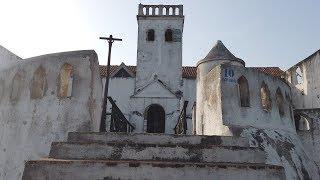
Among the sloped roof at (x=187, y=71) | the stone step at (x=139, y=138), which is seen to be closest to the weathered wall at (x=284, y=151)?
the stone step at (x=139, y=138)

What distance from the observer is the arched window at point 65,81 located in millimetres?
10141

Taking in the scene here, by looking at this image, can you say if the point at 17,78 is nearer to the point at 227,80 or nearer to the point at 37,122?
the point at 37,122

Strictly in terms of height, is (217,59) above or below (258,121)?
above

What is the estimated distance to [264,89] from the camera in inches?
471

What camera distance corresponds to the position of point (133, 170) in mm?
6988

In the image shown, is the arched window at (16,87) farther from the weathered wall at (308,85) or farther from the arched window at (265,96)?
the weathered wall at (308,85)

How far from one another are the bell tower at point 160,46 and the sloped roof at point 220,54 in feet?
18.2

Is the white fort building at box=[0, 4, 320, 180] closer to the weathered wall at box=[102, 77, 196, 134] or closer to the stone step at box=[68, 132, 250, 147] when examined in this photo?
the stone step at box=[68, 132, 250, 147]

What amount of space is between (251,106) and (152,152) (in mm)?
4837

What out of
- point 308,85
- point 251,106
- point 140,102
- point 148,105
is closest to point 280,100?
point 251,106

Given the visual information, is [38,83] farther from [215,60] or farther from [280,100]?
[215,60]

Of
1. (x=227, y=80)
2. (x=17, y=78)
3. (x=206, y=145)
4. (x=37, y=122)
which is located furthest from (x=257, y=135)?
(x=17, y=78)

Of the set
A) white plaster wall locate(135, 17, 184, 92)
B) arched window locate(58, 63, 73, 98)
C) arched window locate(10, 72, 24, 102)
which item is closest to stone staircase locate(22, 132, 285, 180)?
arched window locate(58, 63, 73, 98)

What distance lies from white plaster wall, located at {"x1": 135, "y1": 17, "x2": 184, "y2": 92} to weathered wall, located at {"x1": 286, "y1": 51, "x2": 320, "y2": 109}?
8.64 m
